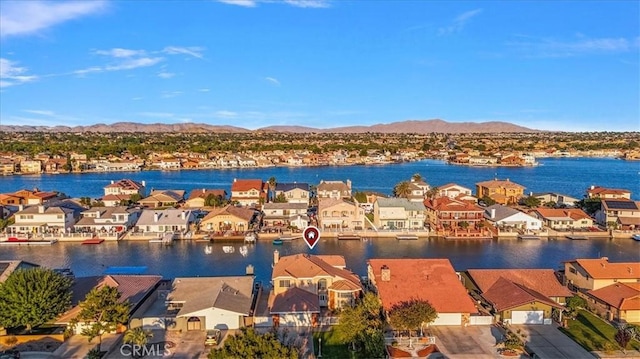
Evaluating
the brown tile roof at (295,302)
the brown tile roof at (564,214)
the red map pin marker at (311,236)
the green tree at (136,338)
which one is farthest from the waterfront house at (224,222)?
the brown tile roof at (564,214)

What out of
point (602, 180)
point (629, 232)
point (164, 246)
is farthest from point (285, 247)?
point (602, 180)

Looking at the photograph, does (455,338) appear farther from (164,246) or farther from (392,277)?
(164,246)

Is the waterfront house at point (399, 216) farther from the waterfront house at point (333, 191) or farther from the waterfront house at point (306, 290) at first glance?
the waterfront house at point (306, 290)

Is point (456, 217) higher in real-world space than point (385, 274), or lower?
lower

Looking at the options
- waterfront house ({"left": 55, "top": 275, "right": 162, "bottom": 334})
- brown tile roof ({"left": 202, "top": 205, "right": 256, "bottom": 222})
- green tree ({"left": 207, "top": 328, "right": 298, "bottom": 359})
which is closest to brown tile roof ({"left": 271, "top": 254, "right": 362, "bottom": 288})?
waterfront house ({"left": 55, "top": 275, "right": 162, "bottom": 334})

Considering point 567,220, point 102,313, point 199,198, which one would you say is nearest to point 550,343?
point 102,313

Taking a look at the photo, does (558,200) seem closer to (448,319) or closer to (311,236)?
(311,236)

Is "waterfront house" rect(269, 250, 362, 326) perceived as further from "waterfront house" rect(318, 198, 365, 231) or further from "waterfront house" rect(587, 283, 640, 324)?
"waterfront house" rect(318, 198, 365, 231)
